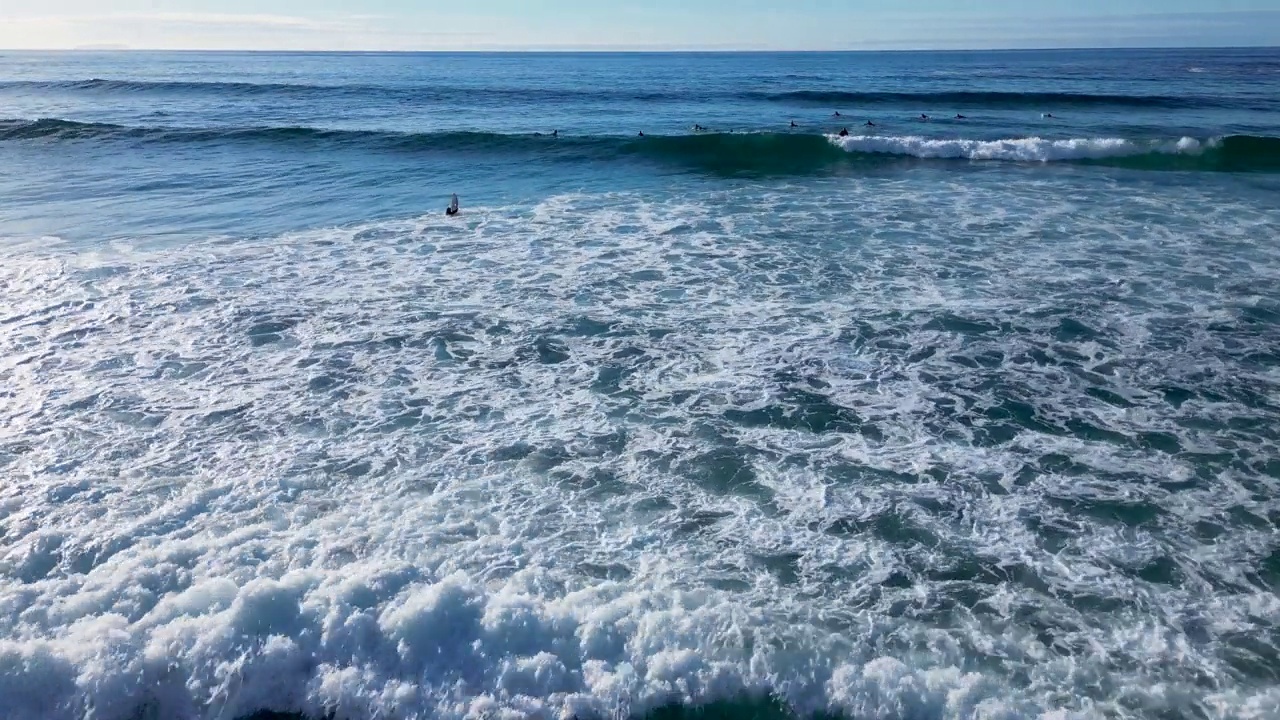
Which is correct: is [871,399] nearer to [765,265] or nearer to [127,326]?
[765,265]

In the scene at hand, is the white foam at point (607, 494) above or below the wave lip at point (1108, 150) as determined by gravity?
below

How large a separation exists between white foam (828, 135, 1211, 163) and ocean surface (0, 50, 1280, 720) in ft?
18.0

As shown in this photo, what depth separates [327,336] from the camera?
9.67 m

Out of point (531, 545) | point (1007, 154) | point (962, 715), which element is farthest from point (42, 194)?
point (1007, 154)

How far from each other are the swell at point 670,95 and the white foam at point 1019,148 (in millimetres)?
12588

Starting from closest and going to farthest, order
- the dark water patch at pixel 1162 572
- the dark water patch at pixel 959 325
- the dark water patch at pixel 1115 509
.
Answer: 1. the dark water patch at pixel 1162 572
2. the dark water patch at pixel 1115 509
3. the dark water patch at pixel 959 325

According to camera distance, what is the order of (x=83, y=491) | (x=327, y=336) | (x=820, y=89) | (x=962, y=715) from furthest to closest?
(x=820, y=89) → (x=327, y=336) → (x=83, y=491) → (x=962, y=715)

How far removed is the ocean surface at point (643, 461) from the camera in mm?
4820

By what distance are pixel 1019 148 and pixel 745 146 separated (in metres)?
7.57

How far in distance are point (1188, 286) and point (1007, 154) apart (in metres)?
12.6

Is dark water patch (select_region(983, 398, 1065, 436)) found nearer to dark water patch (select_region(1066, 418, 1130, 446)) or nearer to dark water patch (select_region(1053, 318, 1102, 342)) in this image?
dark water patch (select_region(1066, 418, 1130, 446))

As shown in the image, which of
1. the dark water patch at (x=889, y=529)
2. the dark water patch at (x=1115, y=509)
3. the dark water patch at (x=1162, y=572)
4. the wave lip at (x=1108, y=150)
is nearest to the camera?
the dark water patch at (x=1162, y=572)

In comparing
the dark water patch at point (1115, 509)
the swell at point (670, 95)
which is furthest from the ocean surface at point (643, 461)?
the swell at point (670, 95)

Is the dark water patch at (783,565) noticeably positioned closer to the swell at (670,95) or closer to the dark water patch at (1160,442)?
the dark water patch at (1160,442)
